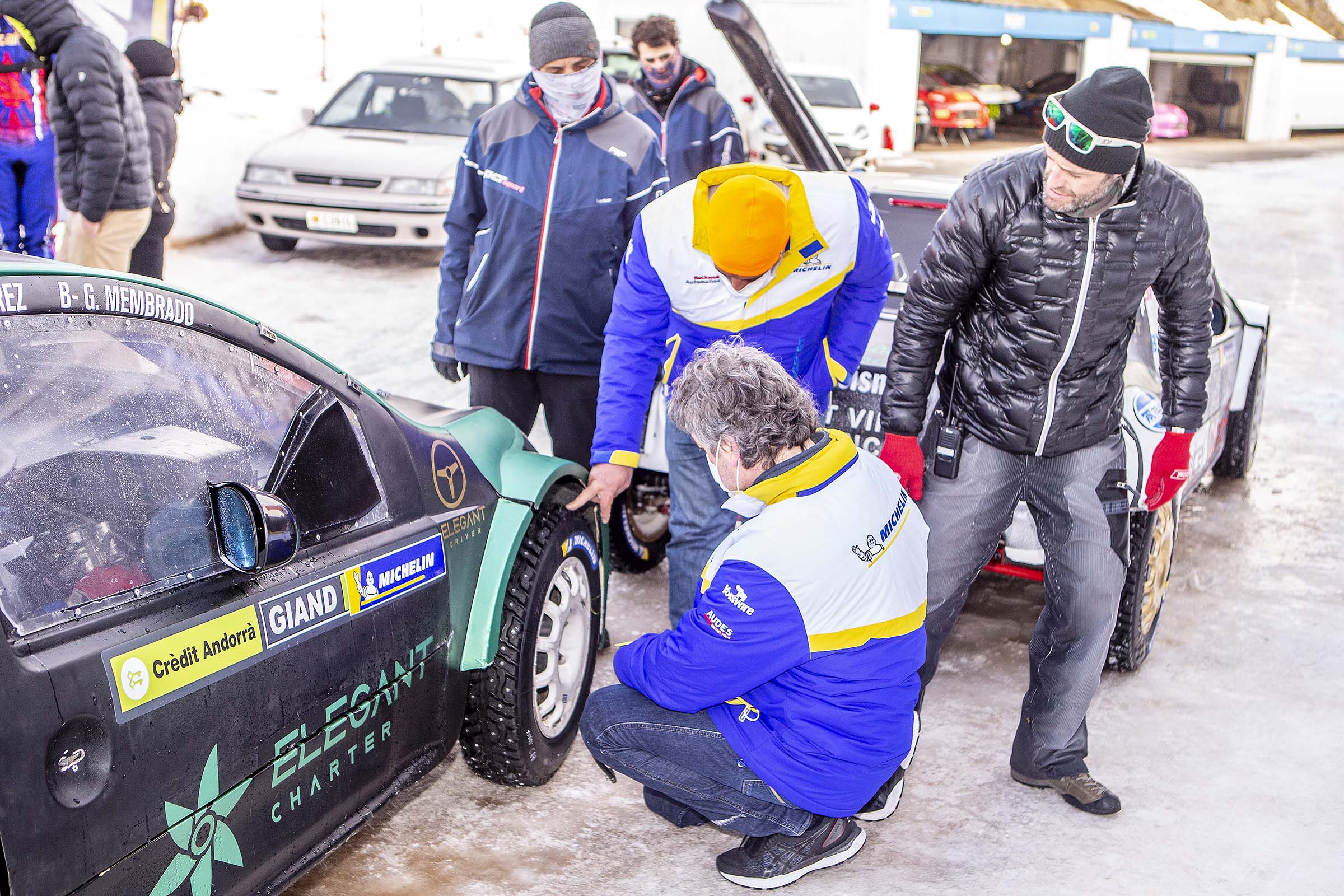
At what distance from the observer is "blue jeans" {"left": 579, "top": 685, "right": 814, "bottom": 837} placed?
2943mm

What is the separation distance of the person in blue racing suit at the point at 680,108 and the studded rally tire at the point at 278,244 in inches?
192

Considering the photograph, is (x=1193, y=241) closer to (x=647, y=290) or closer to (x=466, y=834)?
(x=647, y=290)

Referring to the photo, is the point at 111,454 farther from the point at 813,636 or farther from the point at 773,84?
the point at 773,84

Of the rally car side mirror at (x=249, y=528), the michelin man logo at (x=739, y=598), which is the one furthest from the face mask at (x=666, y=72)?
the rally car side mirror at (x=249, y=528)

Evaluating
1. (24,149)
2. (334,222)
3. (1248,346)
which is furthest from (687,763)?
(334,222)

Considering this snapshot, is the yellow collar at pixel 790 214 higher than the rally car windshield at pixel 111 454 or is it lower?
higher

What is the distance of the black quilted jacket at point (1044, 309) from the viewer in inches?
123

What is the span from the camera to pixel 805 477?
2674 millimetres

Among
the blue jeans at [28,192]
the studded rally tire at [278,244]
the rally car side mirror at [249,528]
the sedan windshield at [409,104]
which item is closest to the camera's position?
the rally car side mirror at [249,528]

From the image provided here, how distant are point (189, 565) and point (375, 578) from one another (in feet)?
1.64

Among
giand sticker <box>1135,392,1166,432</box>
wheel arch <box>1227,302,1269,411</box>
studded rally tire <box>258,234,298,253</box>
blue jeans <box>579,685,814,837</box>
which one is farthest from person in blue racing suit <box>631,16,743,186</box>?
studded rally tire <box>258,234,298,253</box>

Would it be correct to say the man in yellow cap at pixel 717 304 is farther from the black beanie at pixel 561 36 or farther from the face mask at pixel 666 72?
the face mask at pixel 666 72

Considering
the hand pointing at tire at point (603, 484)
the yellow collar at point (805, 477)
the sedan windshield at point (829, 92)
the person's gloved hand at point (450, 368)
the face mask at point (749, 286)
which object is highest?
the sedan windshield at point (829, 92)

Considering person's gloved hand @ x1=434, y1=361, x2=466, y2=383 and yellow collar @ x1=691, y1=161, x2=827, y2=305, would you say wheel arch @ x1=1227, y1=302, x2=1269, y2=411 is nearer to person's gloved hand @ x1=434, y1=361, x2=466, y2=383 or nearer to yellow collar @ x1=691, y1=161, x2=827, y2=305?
yellow collar @ x1=691, y1=161, x2=827, y2=305
